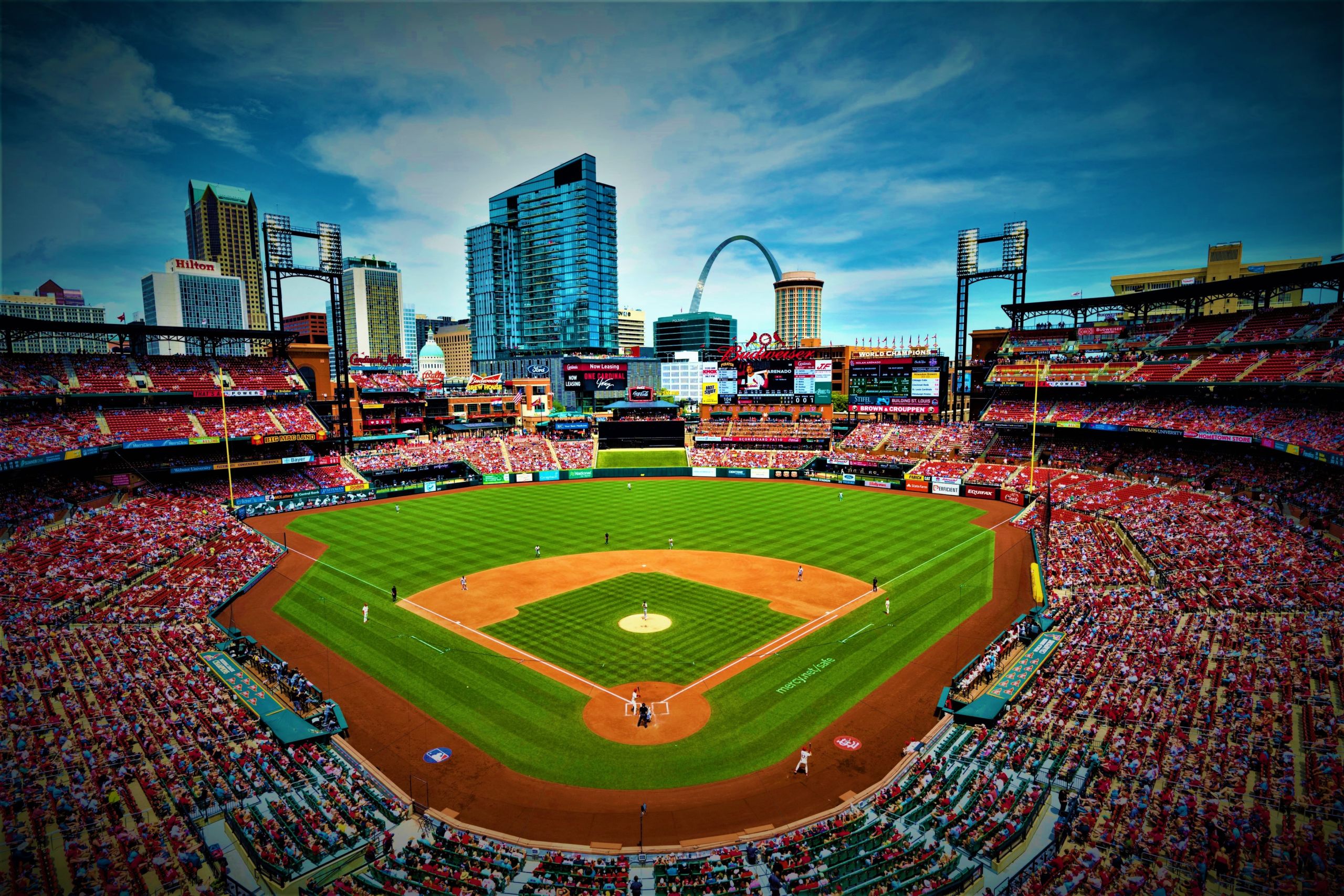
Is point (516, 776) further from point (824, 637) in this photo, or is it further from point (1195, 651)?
point (1195, 651)

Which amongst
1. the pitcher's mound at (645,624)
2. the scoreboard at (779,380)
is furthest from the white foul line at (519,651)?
the scoreboard at (779,380)

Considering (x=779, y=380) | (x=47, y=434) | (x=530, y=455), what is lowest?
(x=530, y=455)

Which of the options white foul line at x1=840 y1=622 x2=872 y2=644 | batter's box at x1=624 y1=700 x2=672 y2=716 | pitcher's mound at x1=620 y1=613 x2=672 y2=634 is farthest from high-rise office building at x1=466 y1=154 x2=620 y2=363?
batter's box at x1=624 y1=700 x2=672 y2=716

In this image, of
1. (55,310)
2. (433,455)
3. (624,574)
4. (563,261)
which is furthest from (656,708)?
(55,310)

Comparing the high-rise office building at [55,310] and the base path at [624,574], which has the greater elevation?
the high-rise office building at [55,310]

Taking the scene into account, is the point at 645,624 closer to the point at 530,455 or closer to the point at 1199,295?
the point at 530,455

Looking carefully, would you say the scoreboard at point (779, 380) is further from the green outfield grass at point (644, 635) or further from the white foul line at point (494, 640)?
the white foul line at point (494, 640)
